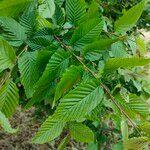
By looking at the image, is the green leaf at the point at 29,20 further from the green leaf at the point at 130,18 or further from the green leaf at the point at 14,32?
the green leaf at the point at 130,18

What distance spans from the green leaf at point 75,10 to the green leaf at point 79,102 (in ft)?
0.99

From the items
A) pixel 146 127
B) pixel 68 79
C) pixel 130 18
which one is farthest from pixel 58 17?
pixel 146 127

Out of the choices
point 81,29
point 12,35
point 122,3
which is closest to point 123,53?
point 81,29

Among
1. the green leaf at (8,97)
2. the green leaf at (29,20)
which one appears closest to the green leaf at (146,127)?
the green leaf at (8,97)

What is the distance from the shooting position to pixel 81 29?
3.14 ft

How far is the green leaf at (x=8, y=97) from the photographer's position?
35.4 inches

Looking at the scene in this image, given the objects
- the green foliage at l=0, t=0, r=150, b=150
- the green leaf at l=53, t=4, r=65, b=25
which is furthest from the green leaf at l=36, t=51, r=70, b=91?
the green leaf at l=53, t=4, r=65, b=25

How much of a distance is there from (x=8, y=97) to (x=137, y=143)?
1.10ft

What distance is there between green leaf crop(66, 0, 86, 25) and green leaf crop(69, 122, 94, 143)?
0.29 m

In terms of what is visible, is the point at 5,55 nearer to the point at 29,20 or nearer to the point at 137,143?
the point at 29,20

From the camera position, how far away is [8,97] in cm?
91

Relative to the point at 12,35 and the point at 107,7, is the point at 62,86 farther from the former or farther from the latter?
the point at 107,7

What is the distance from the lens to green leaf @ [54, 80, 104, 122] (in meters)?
0.79

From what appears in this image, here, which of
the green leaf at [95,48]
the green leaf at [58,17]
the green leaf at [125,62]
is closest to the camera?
the green leaf at [125,62]
